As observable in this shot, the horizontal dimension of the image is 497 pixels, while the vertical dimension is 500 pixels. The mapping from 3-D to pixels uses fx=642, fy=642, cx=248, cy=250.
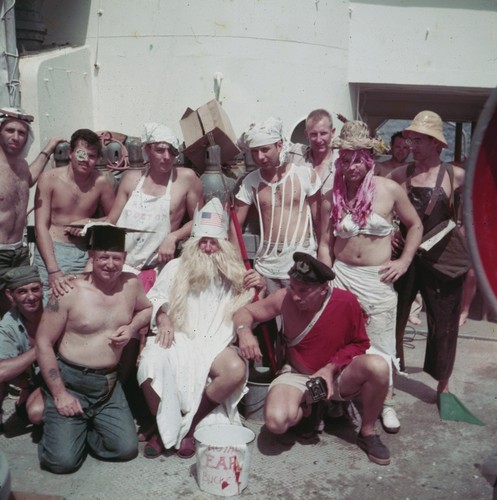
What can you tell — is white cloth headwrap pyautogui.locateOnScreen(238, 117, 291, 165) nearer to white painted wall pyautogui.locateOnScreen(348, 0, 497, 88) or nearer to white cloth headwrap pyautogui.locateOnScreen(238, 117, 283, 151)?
white cloth headwrap pyautogui.locateOnScreen(238, 117, 283, 151)

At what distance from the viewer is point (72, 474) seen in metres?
4.05

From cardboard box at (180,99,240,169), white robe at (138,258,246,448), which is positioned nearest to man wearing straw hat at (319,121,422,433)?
white robe at (138,258,246,448)

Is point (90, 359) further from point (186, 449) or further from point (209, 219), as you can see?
point (209, 219)

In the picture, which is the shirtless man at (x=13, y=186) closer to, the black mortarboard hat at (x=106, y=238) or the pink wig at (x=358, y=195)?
the black mortarboard hat at (x=106, y=238)

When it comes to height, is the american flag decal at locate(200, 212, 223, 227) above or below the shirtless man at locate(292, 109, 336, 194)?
below

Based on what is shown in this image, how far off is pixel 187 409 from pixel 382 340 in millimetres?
1539

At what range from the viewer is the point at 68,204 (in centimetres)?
538

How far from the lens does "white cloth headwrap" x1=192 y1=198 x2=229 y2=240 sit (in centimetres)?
476

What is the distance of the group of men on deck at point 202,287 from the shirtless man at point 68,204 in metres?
0.01

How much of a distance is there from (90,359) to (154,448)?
73cm

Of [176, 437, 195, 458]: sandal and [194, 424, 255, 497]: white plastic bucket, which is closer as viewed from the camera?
[194, 424, 255, 497]: white plastic bucket

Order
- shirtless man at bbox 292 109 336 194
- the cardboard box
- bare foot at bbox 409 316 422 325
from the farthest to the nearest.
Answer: bare foot at bbox 409 316 422 325
the cardboard box
shirtless man at bbox 292 109 336 194

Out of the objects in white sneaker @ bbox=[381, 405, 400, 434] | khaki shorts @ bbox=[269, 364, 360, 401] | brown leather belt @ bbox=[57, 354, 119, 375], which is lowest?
white sneaker @ bbox=[381, 405, 400, 434]

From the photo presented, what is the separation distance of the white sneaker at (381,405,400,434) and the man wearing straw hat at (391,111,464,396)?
56 centimetres
